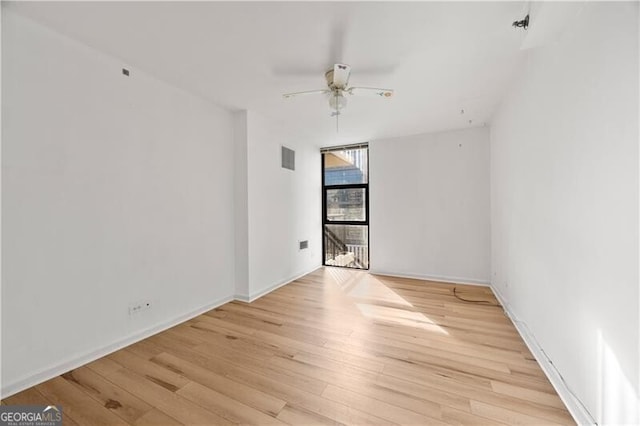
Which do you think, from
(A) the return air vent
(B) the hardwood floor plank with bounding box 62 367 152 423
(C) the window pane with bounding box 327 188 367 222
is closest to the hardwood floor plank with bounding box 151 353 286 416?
(B) the hardwood floor plank with bounding box 62 367 152 423

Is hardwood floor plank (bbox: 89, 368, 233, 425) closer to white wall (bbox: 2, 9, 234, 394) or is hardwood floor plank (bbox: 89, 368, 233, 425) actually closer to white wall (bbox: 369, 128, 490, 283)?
white wall (bbox: 2, 9, 234, 394)

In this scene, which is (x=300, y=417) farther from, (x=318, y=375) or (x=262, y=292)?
(x=262, y=292)

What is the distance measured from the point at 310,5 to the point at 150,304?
284 cm

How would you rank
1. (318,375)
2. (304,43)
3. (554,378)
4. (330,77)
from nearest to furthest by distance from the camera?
(554,378) < (318,375) < (304,43) < (330,77)

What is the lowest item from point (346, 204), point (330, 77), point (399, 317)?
point (399, 317)

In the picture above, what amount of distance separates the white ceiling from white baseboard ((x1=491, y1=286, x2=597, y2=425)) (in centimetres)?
239

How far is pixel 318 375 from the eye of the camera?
1842 mm

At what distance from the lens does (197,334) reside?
2.47 m

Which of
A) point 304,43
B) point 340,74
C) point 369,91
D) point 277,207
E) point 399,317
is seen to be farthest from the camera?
point 277,207

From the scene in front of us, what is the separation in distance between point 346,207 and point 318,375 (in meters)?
3.71

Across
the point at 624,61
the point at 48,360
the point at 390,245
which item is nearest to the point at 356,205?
the point at 390,245

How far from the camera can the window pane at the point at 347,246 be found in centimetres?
516

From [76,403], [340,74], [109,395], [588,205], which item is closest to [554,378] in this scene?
[588,205]

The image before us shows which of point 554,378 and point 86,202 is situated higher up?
point 86,202
